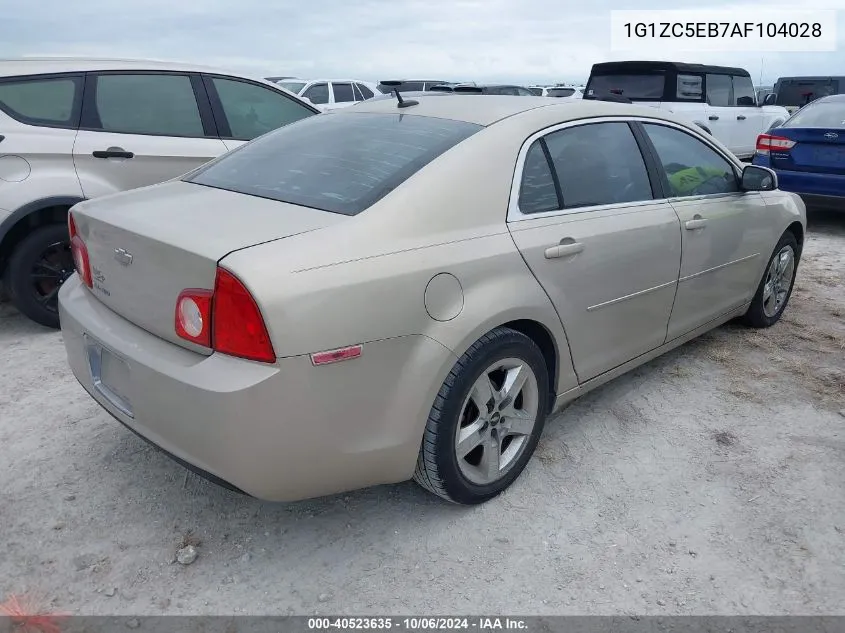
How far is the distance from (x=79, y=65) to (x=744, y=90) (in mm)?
10880

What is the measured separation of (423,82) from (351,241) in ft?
73.9

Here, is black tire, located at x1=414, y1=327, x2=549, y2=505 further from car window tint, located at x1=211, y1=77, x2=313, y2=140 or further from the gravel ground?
car window tint, located at x1=211, y1=77, x2=313, y2=140

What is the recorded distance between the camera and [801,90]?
1917 cm

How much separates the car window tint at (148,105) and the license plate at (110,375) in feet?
9.01

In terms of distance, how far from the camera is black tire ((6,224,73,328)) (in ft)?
14.8

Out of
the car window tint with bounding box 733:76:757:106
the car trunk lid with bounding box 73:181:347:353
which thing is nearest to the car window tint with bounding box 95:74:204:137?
the car trunk lid with bounding box 73:181:347:353

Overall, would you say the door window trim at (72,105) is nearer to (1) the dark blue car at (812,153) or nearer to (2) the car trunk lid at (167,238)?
(2) the car trunk lid at (167,238)

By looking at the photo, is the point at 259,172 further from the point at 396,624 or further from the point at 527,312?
the point at 396,624

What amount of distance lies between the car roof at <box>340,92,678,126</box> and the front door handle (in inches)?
22.3

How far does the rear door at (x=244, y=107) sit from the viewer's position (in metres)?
5.32

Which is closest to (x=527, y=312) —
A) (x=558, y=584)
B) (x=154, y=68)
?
(x=558, y=584)

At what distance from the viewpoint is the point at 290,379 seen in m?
2.11

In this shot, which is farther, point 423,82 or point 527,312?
point 423,82

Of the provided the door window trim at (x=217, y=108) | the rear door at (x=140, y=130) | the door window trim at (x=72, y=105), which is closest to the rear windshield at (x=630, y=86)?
the door window trim at (x=217, y=108)
